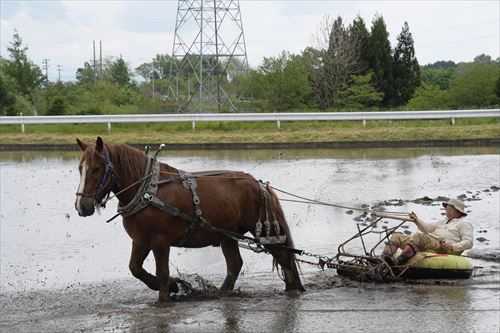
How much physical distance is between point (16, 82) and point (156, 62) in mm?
59214

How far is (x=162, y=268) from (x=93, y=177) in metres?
1.29

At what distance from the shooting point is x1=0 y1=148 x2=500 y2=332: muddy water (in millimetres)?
8438

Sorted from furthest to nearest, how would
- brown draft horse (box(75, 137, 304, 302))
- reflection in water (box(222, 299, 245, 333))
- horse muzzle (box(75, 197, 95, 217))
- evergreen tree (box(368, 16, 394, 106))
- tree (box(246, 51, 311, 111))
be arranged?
1. evergreen tree (box(368, 16, 394, 106))
2. tree (box(246, 51, 311, 111))
3. brown draft horse (box(75, 137, 304, 302))
4. horse muzzle (box(75, 197, 95, 217))
5. reflection in water (box(222, 299, 245, 333))

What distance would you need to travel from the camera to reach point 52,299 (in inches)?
383

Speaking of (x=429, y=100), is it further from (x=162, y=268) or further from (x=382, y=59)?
(x=162, y=268)

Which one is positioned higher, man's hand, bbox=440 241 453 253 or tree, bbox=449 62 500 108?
tree, bbox=449 62 500 108

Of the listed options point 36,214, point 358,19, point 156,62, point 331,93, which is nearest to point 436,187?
point 36,214

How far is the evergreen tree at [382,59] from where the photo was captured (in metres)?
49.8

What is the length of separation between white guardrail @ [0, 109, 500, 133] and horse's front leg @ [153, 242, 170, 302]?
27.5 m

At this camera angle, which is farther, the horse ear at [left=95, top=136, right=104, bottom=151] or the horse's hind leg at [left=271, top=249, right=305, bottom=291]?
the horse's hind leg at [left=271, top=249, right=305, bottom=291]

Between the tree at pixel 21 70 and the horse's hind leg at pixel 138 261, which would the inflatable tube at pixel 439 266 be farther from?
the tree at pixel 21 70

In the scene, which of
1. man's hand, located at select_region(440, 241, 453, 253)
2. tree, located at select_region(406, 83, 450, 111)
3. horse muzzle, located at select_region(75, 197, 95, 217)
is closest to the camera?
horse muzzle, located at select_region(75, 197, 95, 217)

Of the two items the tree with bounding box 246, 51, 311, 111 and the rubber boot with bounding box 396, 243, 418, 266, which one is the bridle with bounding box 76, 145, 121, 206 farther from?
the tree with bounding box 246, 51, 311, 111

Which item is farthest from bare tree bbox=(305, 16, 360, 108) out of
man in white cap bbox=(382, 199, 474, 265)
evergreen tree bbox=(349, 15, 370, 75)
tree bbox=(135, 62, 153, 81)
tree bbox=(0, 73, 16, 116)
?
tree bbox=(135, 62, 153, 81)
